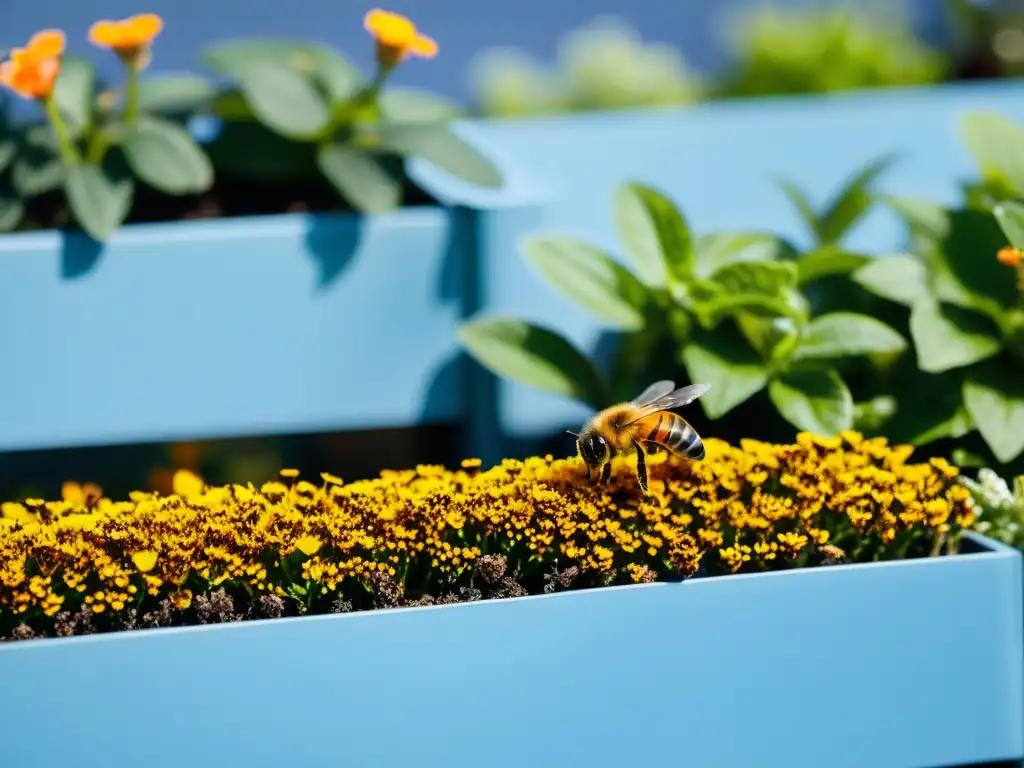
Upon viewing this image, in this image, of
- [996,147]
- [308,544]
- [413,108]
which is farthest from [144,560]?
[996,147]

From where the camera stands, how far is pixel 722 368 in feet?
4.65

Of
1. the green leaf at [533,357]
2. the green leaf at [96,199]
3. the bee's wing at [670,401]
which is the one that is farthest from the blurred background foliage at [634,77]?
the bee's wing at [670,401]

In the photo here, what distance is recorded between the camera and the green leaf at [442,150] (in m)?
1.62

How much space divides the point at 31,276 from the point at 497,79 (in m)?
1.51

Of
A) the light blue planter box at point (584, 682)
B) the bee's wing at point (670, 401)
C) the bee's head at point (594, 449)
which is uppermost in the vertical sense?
the bee's wing at point (670, 401)

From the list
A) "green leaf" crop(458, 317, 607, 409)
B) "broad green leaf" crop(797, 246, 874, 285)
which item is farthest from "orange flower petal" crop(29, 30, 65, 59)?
"broad green leaf" crop(797, 246, 874, 285)

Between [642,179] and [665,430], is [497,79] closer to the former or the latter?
[642,179]

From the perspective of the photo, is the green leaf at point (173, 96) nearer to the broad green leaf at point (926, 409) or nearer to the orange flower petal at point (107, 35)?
the orange flower petal at point (107, 35)

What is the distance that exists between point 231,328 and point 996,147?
1008mm

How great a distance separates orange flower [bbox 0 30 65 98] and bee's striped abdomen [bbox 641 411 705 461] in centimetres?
85

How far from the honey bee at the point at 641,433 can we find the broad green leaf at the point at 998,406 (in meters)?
0.38

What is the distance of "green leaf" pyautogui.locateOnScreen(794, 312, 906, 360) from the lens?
55.7 inches

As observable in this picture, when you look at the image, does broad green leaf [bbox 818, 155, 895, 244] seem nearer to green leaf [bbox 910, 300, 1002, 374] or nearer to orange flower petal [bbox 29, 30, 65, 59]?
green leaf [bbox 910, 300, 1002, 374]

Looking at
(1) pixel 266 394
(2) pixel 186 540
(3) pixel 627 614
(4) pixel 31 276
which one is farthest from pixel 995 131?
(4) pixel 31 276
